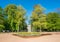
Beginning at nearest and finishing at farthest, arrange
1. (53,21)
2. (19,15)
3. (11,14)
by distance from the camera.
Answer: (19,15)
(11,14)
(53,21)

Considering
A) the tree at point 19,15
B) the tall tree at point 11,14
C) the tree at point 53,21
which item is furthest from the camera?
the tree at point 53,21

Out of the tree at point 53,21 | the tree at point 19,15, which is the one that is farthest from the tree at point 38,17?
the tree at point 53,21

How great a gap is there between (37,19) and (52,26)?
4221 mm

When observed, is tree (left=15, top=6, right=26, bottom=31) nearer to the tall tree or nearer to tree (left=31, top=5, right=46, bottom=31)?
the tall tree

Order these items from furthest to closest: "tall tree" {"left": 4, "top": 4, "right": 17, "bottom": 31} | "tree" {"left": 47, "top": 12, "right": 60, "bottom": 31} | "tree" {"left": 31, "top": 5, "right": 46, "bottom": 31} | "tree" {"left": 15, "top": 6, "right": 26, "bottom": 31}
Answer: "tree" {"left": 47, "top": 12, "right": 60, "bottom": 31} < "tall tree" {"left": 4, "top": 4, "right": 17, "bottom": 31} < "tree" {"left": 31, "top": 5, "right": 46, "bottom": 31} < "tree" {"left": 15, "top": 6, "right": 26, "bottom": 31}

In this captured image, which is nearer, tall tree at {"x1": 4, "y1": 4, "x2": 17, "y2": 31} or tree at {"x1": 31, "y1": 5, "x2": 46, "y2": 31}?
tree at {"x1": 31, "y1": 5, "x2": 46, "y2": 31}

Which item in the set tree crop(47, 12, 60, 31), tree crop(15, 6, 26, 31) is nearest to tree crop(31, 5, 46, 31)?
tree crop(15, 6, 26, 31)

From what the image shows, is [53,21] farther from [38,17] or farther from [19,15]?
[19,15]

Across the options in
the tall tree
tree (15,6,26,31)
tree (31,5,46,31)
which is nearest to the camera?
tree (15,6,26,31)

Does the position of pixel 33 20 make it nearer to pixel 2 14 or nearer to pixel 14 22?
pixel 14 22

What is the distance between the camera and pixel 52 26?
104ft

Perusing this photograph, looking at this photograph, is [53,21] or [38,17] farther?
[53,21]

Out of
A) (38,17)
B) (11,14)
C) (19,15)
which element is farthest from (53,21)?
(11,14)

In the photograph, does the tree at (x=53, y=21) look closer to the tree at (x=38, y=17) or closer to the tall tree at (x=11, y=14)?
the tree at (x=38, y=17)
